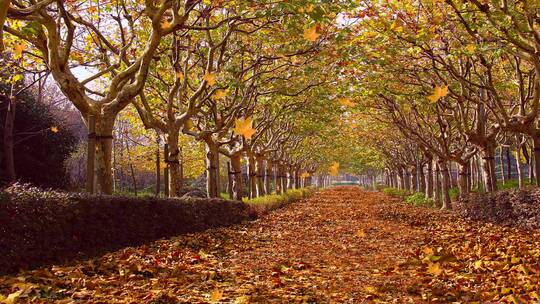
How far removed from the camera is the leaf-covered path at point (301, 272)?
552 cm

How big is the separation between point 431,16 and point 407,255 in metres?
7.22

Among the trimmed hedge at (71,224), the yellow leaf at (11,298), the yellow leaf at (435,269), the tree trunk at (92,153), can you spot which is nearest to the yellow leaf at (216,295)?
the yellow leaf at (11,298)

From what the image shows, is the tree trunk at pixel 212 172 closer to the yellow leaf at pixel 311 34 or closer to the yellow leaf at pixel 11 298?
the yellow leaf at pixel 311 34

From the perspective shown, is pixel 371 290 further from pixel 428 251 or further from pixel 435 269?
pixel 428 251

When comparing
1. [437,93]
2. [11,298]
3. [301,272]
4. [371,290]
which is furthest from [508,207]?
[11,298]

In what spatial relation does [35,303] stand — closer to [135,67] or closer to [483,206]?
[135,67]

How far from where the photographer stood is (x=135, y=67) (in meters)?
11.5

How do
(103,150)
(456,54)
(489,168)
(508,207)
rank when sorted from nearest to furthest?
1. (103,150)
2. (456,54)
3. (508,207)
4. (489,168)

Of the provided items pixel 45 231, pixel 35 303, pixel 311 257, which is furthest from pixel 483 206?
pixel 35 303

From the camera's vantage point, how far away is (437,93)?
A: 57.8 ft

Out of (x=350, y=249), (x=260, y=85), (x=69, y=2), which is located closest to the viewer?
(x=350, y=249)

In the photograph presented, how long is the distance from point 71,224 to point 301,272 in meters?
4.14

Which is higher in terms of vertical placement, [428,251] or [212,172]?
[212,172]

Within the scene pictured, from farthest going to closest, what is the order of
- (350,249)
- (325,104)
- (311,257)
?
(325,104), (350,249), (311,257)
